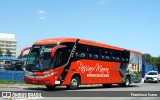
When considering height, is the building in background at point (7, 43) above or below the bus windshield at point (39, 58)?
above

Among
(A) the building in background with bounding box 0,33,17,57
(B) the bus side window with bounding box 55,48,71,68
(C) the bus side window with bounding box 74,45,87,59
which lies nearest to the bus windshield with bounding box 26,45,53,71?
(B) the bus side window with bounding box 55,48,71,68

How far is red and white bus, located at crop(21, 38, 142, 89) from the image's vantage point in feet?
62.3

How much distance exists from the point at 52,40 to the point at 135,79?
12.5m

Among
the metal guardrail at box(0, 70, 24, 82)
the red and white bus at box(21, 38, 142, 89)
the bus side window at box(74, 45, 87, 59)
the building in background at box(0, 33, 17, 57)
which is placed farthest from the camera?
the building in background at box(0, 33, 17, 57)

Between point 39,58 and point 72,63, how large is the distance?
92.0 inches

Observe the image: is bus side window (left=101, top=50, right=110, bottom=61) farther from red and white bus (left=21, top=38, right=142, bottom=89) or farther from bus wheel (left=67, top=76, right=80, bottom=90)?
bus wheel (left=67, top=76, right=80, bottom=90)

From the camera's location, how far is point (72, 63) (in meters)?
20.5

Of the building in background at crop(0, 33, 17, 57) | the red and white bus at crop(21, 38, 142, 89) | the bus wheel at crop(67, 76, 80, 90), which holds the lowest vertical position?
the bus wheel at crop(67, 76, 80, 90)

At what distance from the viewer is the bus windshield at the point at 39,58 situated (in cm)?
1898

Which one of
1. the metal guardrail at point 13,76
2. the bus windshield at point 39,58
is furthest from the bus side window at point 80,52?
the metal guardrail at point 13,76

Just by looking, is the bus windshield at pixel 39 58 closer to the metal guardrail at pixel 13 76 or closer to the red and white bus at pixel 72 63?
the red and white bus at pixel 72 63

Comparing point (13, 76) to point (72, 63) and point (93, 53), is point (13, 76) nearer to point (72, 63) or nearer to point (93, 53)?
point (93, 53)

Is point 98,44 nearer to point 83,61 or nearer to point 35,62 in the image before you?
point 83,61

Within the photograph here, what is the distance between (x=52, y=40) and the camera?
65.9ft
